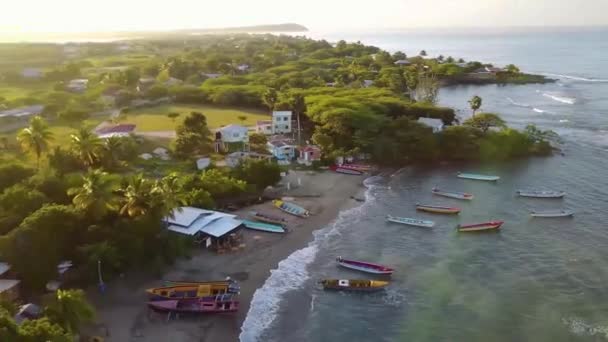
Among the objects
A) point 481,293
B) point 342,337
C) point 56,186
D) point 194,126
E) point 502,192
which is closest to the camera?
point 342,337

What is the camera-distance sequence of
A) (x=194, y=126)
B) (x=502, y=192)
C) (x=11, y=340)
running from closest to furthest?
(x=11, y=340), (x=502, y=192), (x=194, y=126)

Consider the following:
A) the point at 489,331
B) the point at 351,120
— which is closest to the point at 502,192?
the point at 351,120

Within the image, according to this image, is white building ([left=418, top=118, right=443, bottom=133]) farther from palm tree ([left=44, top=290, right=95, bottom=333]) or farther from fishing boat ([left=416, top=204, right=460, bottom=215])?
palm tree ([left=44, top=290, right=95, bottom=333])

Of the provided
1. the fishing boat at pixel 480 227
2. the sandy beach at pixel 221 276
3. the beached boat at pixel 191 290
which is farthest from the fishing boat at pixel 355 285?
the fishing boat at pixel 480 227

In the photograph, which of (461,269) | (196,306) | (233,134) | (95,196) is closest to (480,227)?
(461,269)

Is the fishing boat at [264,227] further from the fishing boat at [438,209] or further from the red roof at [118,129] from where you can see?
the red roof at [118,129]

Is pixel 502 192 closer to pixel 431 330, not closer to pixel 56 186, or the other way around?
pixel 431 330
